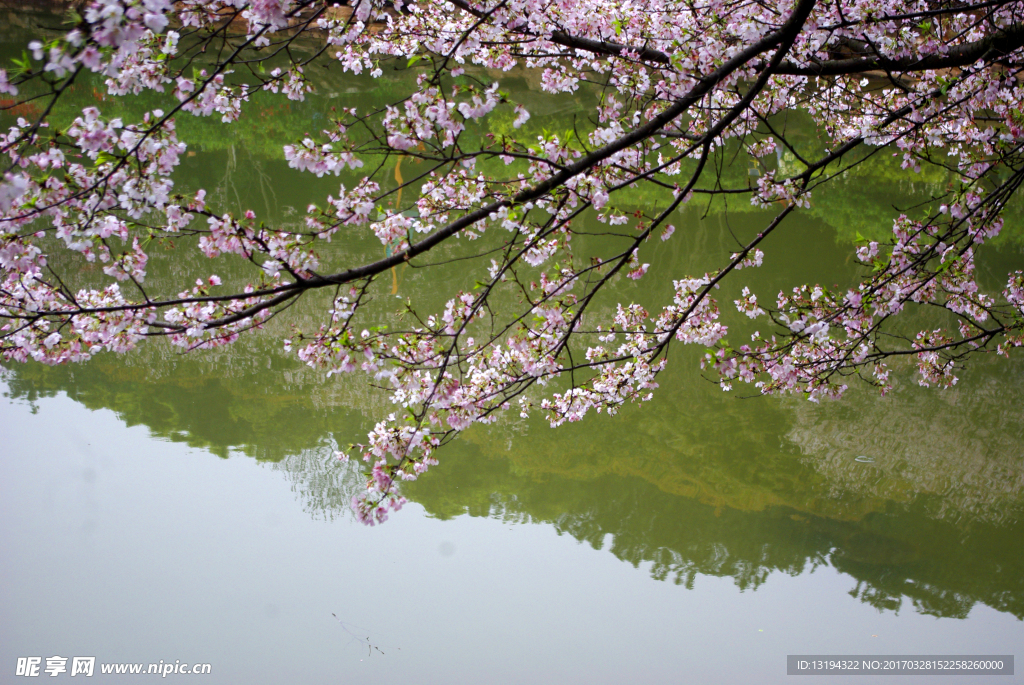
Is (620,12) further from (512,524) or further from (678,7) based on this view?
(512,524)

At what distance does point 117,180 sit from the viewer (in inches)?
66.7

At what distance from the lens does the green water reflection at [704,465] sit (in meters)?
3.26

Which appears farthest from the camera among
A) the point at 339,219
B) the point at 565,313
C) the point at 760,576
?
the point at 760,576

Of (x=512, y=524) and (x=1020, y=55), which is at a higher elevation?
(x=1020, y=55)

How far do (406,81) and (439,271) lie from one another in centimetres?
672

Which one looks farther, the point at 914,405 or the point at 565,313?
the point at 914,405

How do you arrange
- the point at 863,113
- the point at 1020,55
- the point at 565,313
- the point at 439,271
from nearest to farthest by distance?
the point at 565,313, the point at 1020,55, the point at 863,113, the point at 439,271

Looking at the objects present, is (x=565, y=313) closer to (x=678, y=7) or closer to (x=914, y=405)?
(x=678, y=7)

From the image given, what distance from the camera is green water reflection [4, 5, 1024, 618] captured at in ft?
10.7

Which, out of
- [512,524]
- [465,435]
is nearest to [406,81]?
[465,435]

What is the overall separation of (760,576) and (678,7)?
274 centimetres

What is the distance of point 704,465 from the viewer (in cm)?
393

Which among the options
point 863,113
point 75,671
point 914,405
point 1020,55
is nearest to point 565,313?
point 1020,55

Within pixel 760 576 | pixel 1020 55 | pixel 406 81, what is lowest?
pixel 760 576
